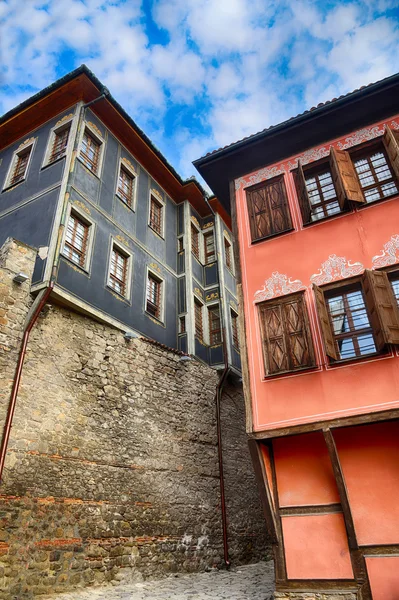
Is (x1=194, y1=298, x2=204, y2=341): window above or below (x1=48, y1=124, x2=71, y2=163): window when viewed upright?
below

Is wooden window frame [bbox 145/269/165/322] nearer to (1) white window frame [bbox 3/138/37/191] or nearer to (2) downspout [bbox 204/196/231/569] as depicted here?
(2) downspout [bbox 204/196/231/569]

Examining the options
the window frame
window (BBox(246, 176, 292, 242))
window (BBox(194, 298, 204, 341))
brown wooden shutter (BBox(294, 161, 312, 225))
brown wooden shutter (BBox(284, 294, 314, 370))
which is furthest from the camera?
window (BBox(194, 298, 204, 341))

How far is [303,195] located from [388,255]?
2364 mm

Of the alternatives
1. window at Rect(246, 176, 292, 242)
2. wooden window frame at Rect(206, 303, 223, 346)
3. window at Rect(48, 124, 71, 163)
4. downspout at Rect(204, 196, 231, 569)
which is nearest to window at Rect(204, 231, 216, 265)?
downspout at Rect(204, 196, 231, 569)

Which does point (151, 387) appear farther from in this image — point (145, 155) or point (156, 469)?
point (145, 155)

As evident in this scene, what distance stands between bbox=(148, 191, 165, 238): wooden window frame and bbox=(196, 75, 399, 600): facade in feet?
13.9

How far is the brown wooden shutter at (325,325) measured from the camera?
294 inches

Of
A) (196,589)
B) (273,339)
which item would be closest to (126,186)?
(273,339)

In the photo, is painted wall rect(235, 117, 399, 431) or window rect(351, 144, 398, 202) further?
window rect(351, 144, 398, 202)

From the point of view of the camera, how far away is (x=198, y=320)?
1418cm

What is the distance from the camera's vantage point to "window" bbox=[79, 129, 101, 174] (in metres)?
12.0

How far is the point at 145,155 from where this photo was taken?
14547mm

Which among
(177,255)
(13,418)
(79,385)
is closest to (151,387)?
(79,385)

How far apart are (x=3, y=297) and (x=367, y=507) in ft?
24.3
